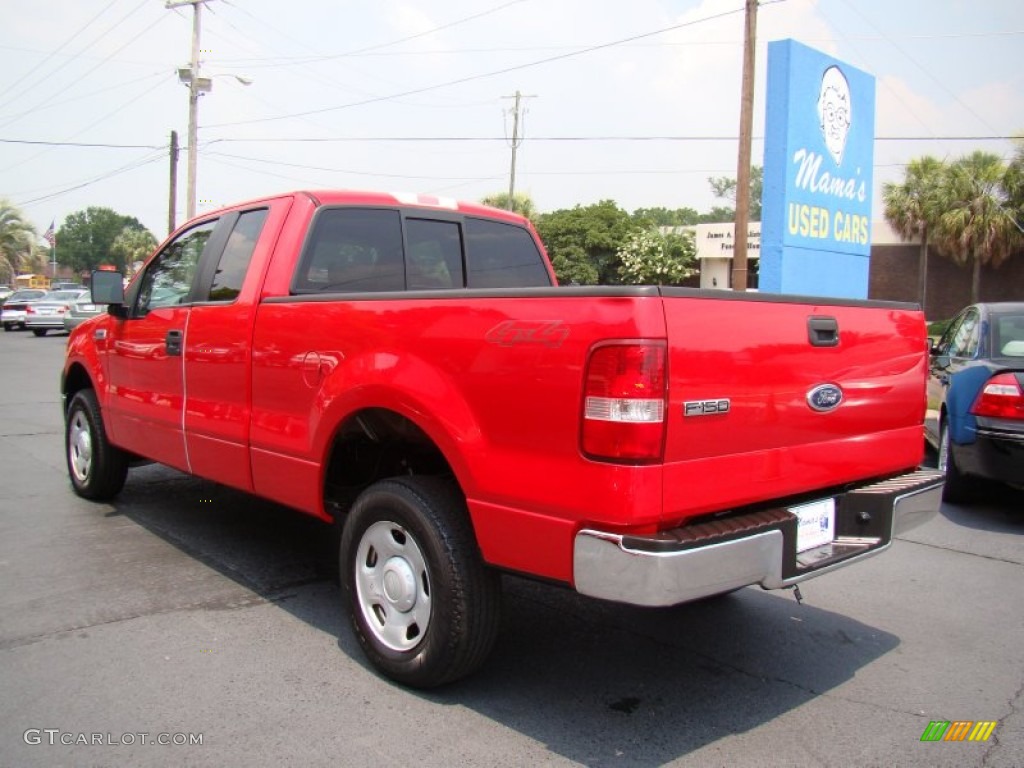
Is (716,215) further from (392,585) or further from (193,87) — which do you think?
(392,585)

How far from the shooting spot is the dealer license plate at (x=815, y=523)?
3115 millimetres

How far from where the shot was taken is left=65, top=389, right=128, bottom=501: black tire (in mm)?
5957

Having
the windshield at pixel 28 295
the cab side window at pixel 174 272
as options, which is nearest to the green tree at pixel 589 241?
the windshield at pixel 28 295

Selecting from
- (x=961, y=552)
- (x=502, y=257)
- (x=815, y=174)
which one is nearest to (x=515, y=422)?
(x=502, y=257)

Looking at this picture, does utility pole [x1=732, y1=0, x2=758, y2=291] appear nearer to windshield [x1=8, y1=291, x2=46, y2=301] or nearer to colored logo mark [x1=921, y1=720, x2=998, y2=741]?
colored logo mark [x1=921, y1=720, x2=998, y2=741]

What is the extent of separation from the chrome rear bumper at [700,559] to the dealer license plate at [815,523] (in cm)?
4

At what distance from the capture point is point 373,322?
3400 millimetres

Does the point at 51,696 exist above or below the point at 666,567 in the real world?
below

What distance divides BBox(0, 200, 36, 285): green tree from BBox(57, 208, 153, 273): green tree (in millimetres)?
71744

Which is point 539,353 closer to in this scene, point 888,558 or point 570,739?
point 570,739

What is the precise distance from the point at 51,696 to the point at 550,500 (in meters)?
2.09

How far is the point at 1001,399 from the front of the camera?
19.2ft

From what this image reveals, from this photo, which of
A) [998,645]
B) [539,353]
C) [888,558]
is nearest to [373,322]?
[539,353]

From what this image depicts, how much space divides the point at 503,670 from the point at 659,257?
41.7m
